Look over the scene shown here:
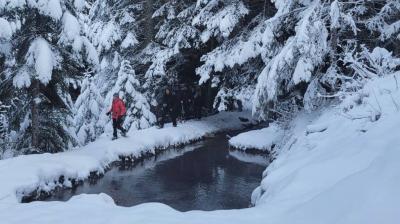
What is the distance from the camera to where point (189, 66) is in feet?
85.0

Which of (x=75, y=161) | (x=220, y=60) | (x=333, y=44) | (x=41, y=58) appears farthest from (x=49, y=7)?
(x=220, y=60)

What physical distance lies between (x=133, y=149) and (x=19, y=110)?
4.00m

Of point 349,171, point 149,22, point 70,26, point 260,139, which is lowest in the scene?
point 260,139

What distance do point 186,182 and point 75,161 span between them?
3.18 m

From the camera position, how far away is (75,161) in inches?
557

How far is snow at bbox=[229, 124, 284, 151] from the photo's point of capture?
18.8 m

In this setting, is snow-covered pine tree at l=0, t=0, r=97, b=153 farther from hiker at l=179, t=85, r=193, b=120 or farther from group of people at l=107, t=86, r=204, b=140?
hiker at l=179, t=85, r=193, b=120

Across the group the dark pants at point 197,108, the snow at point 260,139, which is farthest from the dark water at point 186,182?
the dark pants at point 197,108

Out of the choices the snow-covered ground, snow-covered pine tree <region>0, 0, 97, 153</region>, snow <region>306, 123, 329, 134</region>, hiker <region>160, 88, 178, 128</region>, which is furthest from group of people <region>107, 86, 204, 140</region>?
the snow-covered ground

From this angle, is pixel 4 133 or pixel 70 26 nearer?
pixel 70 26

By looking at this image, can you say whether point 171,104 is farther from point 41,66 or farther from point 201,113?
point 41,66

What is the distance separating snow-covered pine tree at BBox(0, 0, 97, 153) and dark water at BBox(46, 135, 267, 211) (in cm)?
244

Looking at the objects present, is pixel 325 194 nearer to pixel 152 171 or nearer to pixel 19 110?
pixel 152 171

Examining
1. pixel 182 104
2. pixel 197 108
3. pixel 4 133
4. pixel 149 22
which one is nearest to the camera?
pixel 4 133
